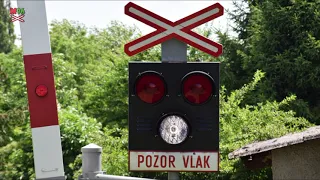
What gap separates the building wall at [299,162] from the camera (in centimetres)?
1031

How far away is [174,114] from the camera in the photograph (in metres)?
4.27

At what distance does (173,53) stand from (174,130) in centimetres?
45

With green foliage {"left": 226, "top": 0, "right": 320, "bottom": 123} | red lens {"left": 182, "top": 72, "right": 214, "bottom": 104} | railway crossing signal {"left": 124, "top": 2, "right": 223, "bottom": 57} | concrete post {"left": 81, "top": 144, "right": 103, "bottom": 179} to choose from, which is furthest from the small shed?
green foliage {"left": 226, "top": 0, "right": 320, "bottom": 123}

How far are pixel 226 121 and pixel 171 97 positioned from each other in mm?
11379

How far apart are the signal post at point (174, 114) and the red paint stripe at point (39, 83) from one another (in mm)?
939

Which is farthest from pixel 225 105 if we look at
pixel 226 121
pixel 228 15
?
pixel 228 15

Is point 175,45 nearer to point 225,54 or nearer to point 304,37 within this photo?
point 304,37

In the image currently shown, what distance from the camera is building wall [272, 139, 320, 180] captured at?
10.3 m

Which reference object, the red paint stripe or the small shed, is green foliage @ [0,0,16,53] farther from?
the red paint stripe

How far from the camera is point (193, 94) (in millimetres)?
4266

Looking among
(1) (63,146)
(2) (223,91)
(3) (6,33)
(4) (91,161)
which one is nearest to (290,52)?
(2) (223,91)

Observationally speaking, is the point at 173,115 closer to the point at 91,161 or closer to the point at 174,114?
the point at 174,114

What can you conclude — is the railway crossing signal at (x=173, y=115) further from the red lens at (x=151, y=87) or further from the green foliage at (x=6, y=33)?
the green foliage at (x=6, y=33)

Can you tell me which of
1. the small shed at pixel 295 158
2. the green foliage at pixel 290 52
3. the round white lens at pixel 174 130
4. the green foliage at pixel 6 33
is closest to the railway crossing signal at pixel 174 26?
the round white lens at pixel 174 130
